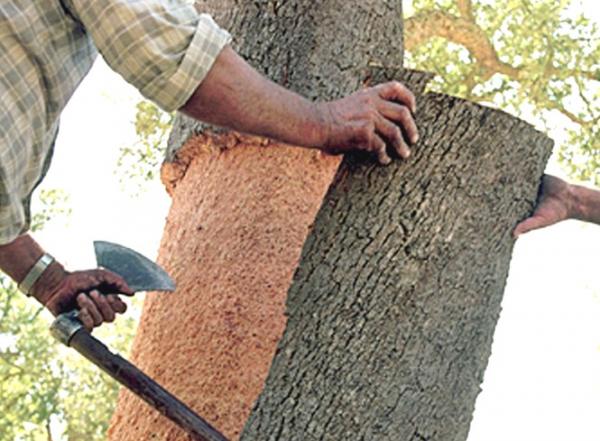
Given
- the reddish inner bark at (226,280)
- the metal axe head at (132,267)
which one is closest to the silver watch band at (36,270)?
the metal axe head at (132,267)

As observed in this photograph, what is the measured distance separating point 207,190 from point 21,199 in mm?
802

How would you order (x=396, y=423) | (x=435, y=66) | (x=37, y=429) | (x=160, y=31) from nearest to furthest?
(x=160, y=31) < (x=396, y=423) < (x=435, y=66) < (x=37, y=429)

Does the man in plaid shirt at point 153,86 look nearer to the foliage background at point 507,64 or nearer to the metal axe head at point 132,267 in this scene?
the metal axe head at point 132,267

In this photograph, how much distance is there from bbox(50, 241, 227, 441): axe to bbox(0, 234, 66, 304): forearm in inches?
6.3

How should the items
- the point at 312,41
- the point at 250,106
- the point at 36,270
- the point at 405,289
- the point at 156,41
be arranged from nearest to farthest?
the point at 156,41 → the point at 250,106 → the point at 405,289 → the point at 36,270 → the point at 312,41

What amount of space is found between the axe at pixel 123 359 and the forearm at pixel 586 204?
3.49ft

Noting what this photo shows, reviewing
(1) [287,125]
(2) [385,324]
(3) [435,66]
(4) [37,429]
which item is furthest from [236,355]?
(4) [37,429]

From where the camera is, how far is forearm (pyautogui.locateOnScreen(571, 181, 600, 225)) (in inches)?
101

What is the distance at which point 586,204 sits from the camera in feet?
8.52

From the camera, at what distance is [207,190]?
3.08 metres

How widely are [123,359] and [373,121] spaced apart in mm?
890

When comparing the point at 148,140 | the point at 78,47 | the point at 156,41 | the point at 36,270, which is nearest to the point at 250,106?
the point at 156,41

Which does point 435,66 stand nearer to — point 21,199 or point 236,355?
point 236,355

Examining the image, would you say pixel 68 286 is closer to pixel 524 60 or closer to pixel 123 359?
pixel 123 359
